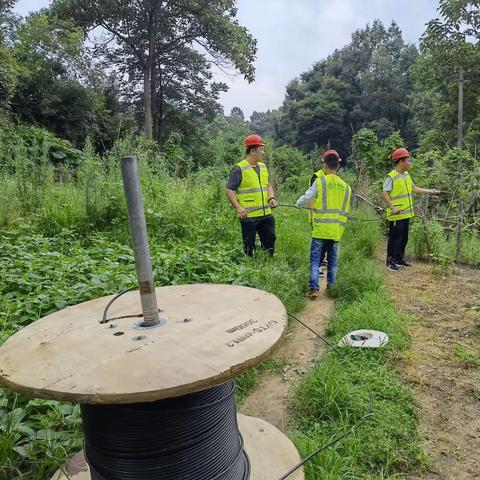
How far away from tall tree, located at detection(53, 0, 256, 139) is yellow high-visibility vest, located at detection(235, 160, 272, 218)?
17746mm

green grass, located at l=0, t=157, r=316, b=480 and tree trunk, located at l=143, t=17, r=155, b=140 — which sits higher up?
tree trunk, located at l=143, t=17, r=155, b=140

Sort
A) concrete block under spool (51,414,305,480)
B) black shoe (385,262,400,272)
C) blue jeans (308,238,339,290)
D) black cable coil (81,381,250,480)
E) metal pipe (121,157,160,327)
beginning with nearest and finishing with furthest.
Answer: black cable coil (81,381,250,480) → metal pipe (121,157,160,327) → concrete block under spool (51,414,305,480) → blue jeans (308,238,339,290) → black shoe (385,262,400,272)

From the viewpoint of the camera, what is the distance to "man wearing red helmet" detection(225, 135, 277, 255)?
16.4ft

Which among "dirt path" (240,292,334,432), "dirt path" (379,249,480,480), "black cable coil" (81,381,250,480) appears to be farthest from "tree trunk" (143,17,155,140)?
"black cable coil" (81,381,250,480)

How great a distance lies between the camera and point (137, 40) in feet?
75.7

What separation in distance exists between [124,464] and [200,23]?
2384 centimetres

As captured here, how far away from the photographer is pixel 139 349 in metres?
1.57

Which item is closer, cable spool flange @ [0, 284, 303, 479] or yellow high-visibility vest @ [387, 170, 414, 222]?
cable spool flange @ [0, 284, 303, 479]

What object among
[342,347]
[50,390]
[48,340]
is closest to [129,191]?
[48,340]

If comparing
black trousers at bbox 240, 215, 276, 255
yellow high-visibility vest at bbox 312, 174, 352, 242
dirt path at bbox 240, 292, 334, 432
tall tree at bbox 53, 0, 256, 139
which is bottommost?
dirt path at bbox 240, 292, 334, 432

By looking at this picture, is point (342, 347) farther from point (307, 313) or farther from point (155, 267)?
point (155, 267)

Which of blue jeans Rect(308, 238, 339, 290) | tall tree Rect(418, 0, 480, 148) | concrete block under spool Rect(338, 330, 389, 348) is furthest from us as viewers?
tall tree Rect(418, 0, 480, 148)

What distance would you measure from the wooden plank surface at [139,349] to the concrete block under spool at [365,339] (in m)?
1.67

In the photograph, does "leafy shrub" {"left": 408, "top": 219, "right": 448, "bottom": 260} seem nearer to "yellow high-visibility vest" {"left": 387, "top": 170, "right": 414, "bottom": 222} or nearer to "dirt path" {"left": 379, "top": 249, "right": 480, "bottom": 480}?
"yellow high-visibility vest" {"left": 387, "top": 170, "right": 414, "bottom": 222}
